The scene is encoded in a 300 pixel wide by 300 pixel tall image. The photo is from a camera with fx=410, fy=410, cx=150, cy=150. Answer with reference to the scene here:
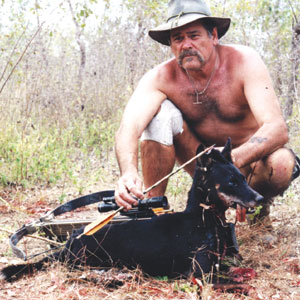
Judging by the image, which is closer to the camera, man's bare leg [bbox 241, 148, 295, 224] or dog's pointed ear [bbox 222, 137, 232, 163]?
dog's pointed ear [bbox 222, 137, 232, 163]

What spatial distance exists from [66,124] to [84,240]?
3.96 meters

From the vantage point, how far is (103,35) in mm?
7184

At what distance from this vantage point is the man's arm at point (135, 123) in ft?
10.2

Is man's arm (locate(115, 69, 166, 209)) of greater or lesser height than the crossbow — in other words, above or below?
above

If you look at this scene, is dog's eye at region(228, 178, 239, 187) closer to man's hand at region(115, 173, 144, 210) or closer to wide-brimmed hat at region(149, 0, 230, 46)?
man's hand at region(115, 173, 144, 210)

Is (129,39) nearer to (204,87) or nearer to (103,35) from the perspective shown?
(103,35)

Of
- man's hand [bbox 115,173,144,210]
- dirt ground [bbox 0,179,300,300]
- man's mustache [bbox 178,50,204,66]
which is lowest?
dirt ground [bbox 0,179,300,300]

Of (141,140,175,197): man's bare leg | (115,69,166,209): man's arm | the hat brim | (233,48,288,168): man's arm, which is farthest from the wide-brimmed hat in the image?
(141,140,175,197): man's bare leg

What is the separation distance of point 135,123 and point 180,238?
121 cm

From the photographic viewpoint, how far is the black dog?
248 cm

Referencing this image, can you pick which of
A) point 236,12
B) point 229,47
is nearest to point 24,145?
point 229,47

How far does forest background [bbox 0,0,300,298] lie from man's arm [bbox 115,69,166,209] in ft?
4.03

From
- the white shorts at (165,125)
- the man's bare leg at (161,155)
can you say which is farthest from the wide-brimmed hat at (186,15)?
the man's bare leg at (161,155)

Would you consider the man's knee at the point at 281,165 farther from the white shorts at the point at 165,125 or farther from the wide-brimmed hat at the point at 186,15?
the wide-brimmed hat at the point at 186,15
